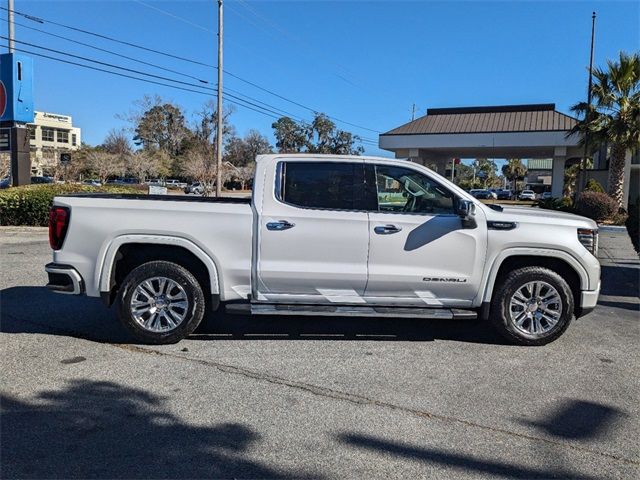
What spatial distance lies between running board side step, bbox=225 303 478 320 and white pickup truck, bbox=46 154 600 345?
17 mm

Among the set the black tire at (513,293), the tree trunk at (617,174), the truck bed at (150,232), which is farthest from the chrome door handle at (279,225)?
the tree trunk at (617,174)

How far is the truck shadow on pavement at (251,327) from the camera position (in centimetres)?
588

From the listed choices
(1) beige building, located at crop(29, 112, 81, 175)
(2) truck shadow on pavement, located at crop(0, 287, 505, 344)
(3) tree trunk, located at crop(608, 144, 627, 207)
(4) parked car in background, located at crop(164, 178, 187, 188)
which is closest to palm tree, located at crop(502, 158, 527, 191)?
(4) parked car in background, located at crop(164, 178, 187, 188)

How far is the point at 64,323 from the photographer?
6230 mm

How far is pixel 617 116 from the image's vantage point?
24516 millimetres

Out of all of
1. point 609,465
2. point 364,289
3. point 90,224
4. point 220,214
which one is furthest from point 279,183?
point 609,465

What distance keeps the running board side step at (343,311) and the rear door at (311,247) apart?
0.30 ft

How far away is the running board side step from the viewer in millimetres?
5363

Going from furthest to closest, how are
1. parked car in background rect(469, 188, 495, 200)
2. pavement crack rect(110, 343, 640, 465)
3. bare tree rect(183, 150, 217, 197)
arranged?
parked car in background rect(469, 188, 495, 200)
bare tree rect(183, 150, 217, 197)
pavement crack rect(110, 343, 640, 465)

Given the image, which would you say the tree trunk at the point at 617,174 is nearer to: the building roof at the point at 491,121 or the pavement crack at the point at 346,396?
the building roof at the point at 491,121

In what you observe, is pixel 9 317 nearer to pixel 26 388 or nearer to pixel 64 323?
pixel 64 323

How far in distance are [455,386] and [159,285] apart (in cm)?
301

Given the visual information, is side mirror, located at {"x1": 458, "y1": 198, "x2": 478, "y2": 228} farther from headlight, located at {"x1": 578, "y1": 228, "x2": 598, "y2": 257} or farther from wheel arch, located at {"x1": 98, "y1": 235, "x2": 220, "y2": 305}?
wheel arch, located at {"x1": 98, "y1": 235, "x2": 220, "y2": 305}

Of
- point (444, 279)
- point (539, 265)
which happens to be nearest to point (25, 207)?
point (444, 279)
